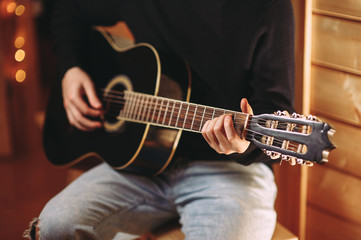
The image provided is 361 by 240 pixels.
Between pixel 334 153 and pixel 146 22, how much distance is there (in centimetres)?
74

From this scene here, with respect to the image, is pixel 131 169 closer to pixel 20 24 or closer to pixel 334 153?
pixel 334 153

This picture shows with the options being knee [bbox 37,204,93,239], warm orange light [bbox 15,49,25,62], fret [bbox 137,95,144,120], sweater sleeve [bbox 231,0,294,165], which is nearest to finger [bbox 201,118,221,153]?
sweater sleeve [bbox 231,0,294,165]

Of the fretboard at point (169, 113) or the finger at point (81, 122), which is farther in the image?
the finger at point (81, 122)

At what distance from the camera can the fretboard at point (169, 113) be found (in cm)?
91

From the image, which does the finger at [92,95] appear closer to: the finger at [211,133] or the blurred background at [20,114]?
the finger at [211,133]

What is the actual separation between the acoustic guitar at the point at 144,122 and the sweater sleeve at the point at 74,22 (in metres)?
0.06

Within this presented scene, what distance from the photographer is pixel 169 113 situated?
104 centimetres

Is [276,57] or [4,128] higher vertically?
[276,57]

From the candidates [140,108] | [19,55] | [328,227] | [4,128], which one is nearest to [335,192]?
[328,227]

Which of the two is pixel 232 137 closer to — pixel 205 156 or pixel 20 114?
pixel 205 156

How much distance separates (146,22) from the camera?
1.32 m

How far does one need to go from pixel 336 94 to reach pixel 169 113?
0.51 metres

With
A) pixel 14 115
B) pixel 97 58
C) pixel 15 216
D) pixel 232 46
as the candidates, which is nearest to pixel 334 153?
pixel 232 46

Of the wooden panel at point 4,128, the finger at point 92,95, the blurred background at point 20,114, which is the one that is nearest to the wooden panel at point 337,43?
the finger at point 92,95
